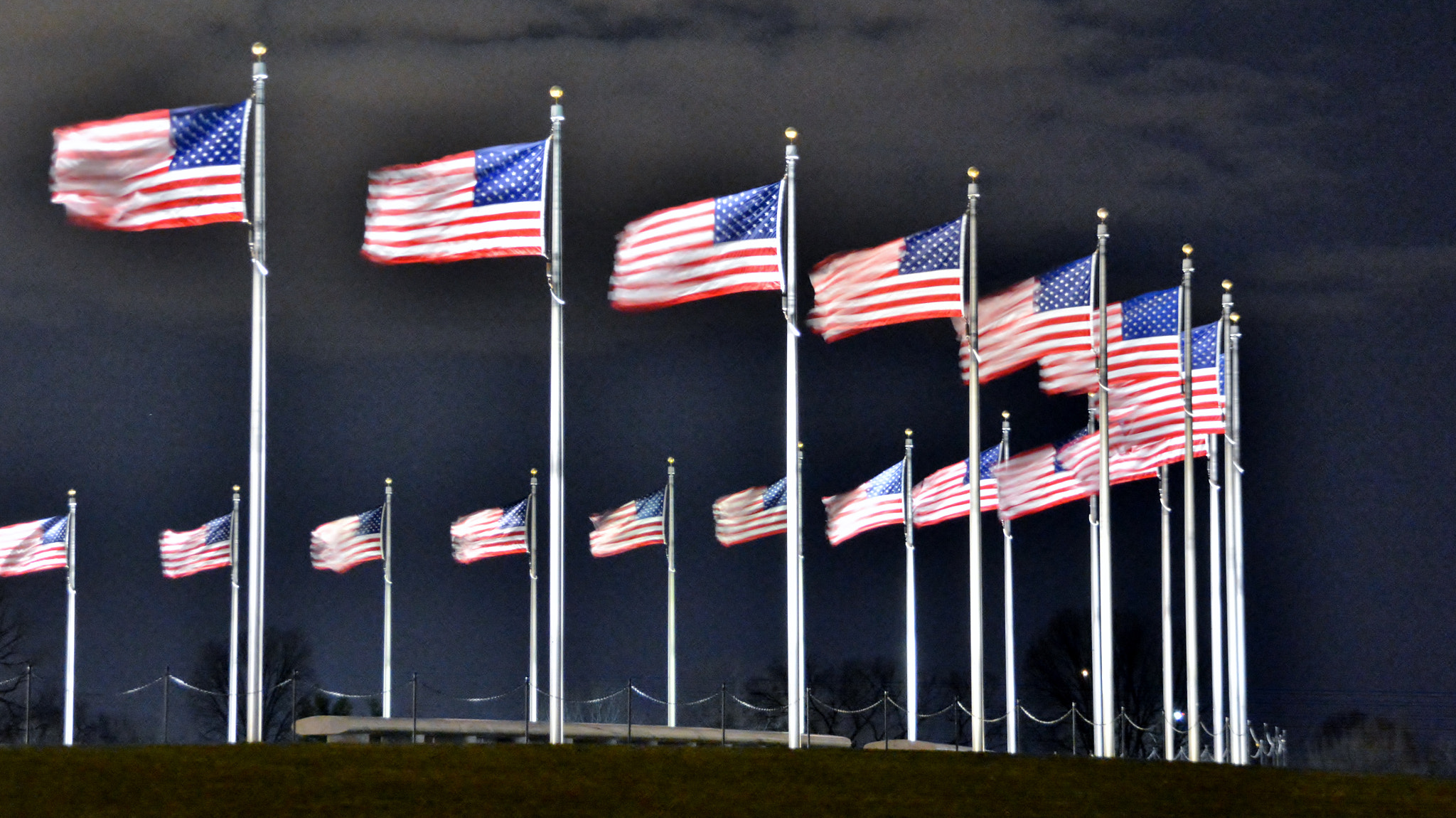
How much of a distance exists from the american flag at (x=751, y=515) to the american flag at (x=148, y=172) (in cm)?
2204

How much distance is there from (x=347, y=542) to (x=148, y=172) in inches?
1031

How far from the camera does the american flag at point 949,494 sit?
145ft

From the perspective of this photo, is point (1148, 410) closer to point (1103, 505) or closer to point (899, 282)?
point (1103, 505)

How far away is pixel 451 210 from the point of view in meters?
28.9

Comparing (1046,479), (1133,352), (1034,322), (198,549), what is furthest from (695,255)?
(198,549)

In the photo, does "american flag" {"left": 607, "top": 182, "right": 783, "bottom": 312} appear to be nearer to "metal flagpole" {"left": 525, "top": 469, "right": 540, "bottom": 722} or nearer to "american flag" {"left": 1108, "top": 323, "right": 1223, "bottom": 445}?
"american flag" {"left": 1108, "top": 323, "right": 1223, "bottom": 445}

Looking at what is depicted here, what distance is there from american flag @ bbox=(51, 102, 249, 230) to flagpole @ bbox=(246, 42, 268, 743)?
876 millimetres

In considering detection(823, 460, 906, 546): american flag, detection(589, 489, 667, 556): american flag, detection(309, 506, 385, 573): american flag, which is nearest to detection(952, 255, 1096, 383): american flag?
detection(823, 460, 906, 546): american flag

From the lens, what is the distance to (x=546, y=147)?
97.7 feet

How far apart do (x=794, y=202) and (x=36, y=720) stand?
67346mm

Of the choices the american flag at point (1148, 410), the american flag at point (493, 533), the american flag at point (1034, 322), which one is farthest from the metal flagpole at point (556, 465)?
the american flag at point (493, 533)

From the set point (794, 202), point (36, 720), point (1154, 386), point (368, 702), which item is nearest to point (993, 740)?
point (368, 702)

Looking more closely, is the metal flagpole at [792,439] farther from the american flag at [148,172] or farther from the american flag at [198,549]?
the american flag at [198,549]

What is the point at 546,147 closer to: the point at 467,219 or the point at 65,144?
the point at 467,219
